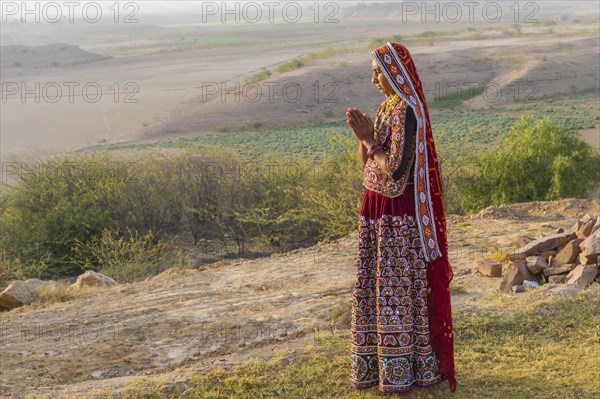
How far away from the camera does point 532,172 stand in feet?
50.2

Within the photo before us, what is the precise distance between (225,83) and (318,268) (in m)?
49.8

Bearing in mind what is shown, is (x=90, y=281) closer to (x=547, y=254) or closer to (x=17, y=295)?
(x=17, y=295)

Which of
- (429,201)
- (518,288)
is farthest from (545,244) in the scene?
(429,201)

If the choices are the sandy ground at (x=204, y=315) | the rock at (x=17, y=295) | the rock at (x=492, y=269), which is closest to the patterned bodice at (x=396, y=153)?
the sandy ground at (x=204, y=315)

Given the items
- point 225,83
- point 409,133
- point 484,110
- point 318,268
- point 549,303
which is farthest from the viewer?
point 225,83

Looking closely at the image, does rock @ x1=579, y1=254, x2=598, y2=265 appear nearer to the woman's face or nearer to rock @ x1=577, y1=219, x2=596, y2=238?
rock @ x1=577, y1=219, x2=596, y2=238

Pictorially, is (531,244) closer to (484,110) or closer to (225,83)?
(484,110)

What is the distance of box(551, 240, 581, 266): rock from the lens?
24.9ft

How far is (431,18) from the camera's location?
16125 cm

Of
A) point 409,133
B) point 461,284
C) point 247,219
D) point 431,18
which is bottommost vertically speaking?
point 247,219

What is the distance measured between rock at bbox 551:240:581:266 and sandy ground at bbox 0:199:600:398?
2.16ft

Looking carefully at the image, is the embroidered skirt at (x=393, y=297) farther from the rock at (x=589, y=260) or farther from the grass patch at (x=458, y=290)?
the rock at (x=589, y=260)

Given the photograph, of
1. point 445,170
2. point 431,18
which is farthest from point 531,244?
point 431,18

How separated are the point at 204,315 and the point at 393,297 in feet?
12.6
